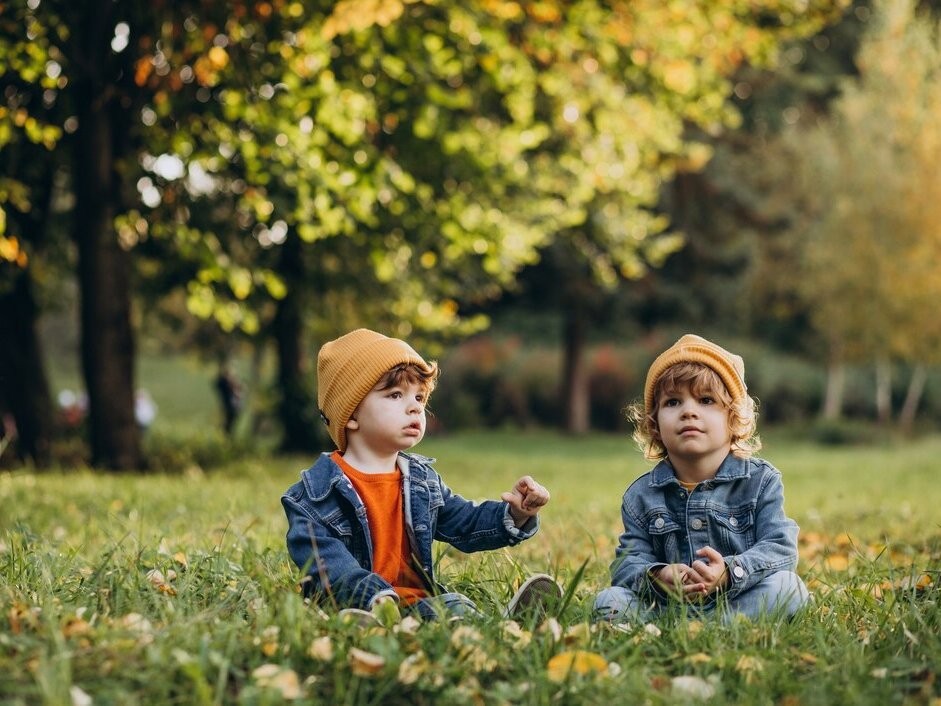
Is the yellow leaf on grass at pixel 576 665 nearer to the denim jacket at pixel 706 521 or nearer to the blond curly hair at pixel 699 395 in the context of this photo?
the denim jacket at pixel 706 521

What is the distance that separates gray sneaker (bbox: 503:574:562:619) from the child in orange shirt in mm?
41

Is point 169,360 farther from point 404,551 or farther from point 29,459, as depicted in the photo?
point 404,551

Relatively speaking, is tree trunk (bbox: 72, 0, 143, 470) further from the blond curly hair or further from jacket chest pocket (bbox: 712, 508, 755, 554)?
jacket chest pocket (bbox: 712, 508, 755, 554)

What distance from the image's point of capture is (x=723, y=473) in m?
3.69

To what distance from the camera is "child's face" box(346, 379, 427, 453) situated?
3.45 m

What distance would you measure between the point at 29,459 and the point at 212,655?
9862 mm

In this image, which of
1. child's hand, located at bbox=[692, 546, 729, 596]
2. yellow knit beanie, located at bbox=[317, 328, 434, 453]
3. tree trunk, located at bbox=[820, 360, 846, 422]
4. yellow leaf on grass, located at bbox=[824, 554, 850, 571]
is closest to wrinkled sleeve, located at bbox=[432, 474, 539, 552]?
yellow knit beanie, located at bbox=[317, 328, 434, 453]

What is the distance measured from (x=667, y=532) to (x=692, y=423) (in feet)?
1.30

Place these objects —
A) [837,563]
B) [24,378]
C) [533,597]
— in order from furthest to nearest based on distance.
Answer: [24,378], [837,563], [533,597]

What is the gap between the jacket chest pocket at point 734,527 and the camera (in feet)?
12.0

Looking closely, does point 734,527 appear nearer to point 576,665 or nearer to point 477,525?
point 477,525

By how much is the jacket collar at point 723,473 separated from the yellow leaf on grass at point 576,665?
1124 mm

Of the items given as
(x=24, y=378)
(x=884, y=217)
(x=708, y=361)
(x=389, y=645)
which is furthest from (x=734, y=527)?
(x=884, y=217)

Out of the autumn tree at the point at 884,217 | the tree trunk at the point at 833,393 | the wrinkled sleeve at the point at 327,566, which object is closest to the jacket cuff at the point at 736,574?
the wrinkled sleeve at the point at 327,566
